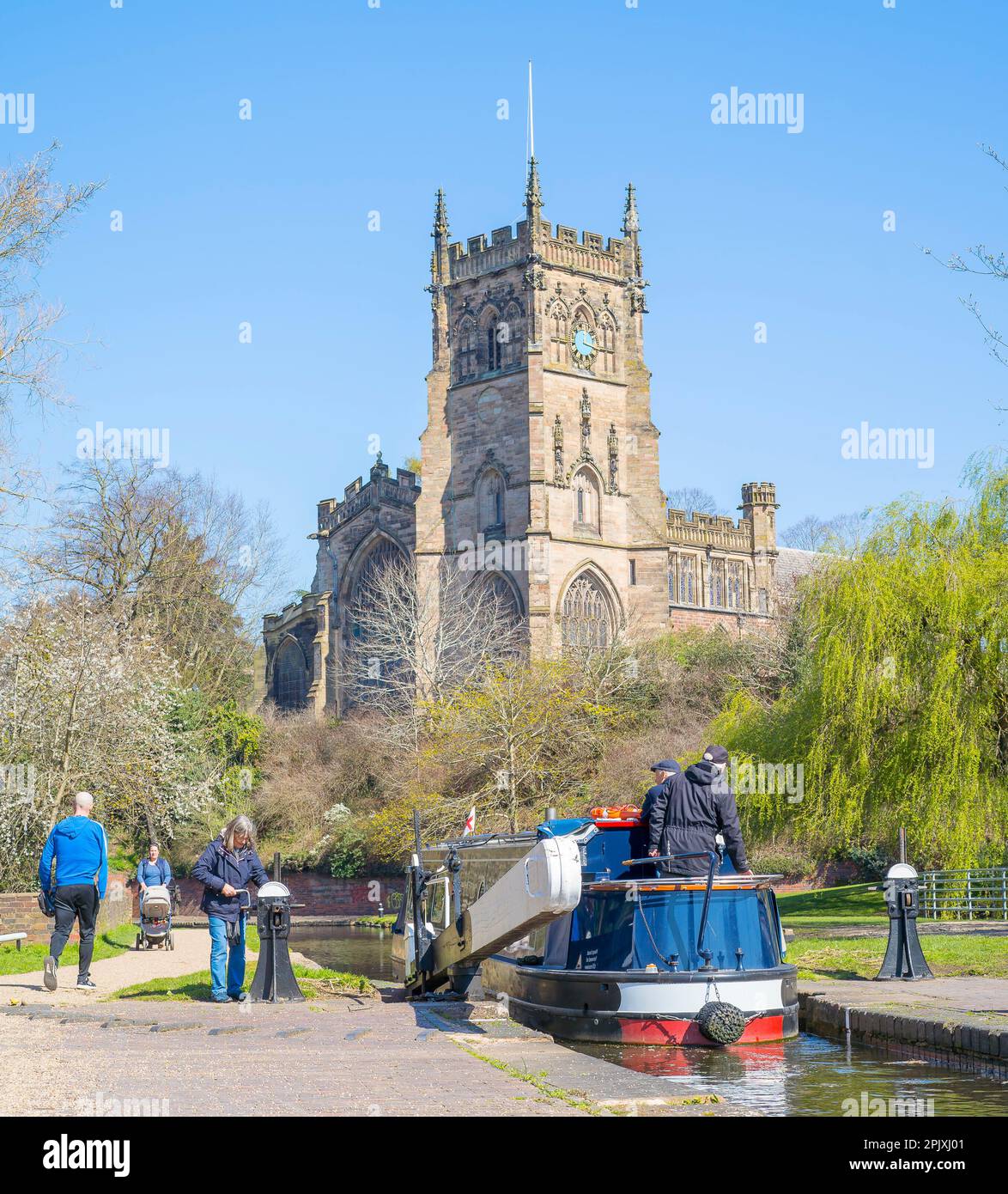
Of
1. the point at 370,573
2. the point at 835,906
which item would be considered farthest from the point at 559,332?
the point at 835,906

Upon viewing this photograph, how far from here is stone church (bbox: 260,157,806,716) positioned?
62.5 m

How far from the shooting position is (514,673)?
155 ft

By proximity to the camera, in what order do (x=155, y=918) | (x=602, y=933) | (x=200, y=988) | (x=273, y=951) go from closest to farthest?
1. (x=273, y=951)
2. (x=602, y=933)
3. (x=200, y=988)
4. (x=155, y=918)

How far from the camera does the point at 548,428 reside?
2484 inches

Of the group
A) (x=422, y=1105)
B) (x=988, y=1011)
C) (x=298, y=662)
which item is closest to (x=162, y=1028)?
(x=422, y=1105)

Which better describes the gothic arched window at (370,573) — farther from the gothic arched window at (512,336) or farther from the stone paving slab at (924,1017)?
the stone paving slab at (924,1017)

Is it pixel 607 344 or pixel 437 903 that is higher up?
pixel 607 344

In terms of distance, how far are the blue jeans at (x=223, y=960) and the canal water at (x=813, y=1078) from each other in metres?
3.26

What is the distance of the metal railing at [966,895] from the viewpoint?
25.2 metres

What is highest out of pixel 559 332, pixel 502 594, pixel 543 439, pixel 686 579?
pixel 559 332

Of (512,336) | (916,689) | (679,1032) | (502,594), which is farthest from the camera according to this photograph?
(512,336)

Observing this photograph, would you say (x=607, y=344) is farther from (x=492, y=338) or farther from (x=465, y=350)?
(x=465, y=350)

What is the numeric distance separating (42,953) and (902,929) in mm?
11072

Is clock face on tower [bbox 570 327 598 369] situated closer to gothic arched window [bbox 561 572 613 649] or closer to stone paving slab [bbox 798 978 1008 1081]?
gothic arched window [bbox 561 572 613 649]
